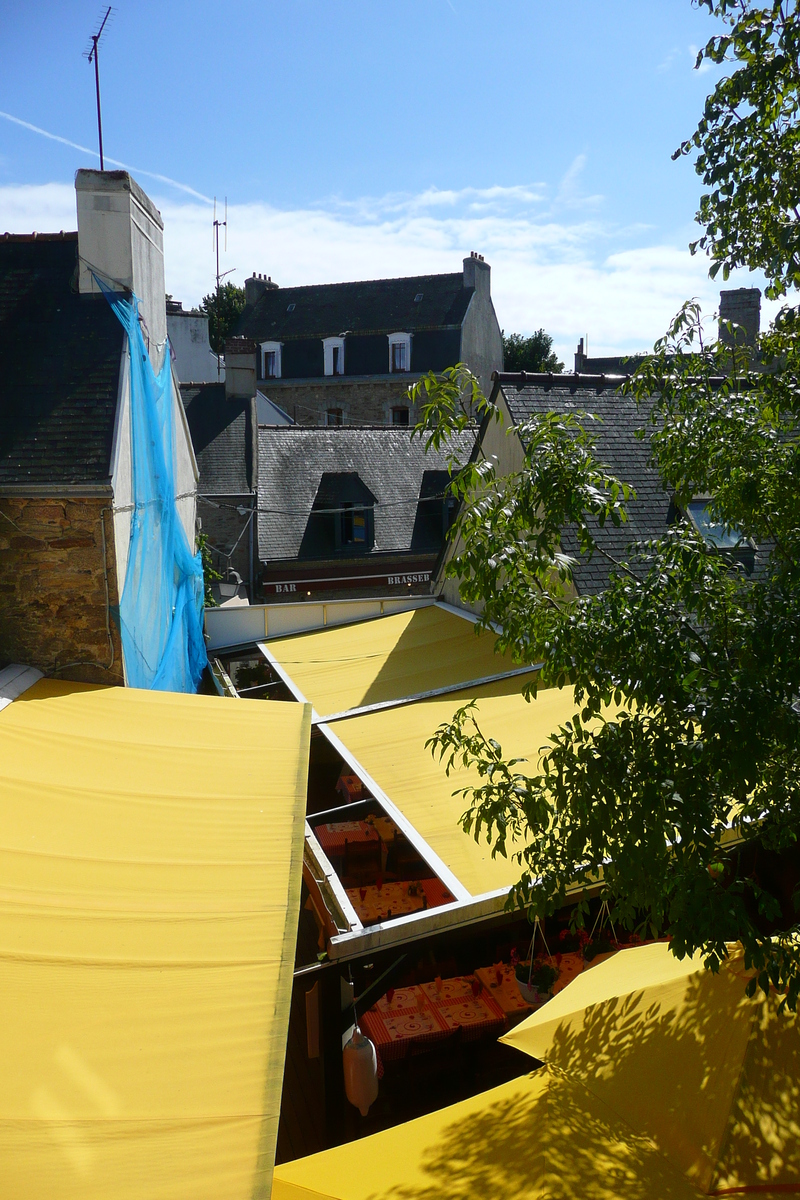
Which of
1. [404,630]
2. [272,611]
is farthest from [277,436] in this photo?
[404,630]

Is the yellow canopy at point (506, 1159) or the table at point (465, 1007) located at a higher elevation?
the yellow canopy at point (506, 1159)

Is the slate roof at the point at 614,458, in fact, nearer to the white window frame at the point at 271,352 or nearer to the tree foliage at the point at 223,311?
the white window frame at the point at 271,352

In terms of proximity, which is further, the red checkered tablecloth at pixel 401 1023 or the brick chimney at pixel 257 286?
the brick chimney at pixel 257 286

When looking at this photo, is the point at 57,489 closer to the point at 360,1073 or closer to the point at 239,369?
the point at 360,1073

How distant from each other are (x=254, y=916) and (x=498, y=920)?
1801 millimetres

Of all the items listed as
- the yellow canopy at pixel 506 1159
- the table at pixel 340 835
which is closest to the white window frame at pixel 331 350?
the table at pixel 340 835

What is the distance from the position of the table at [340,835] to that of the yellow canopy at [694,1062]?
4379 millimetres

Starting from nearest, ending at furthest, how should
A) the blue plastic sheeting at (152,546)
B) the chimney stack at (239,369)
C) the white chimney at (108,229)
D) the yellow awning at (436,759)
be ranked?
the yellow awning at (436,759) < the blue plastic sheeting at (152,546) < the white chimney at (108,229) < the chimney stack at (239,369)

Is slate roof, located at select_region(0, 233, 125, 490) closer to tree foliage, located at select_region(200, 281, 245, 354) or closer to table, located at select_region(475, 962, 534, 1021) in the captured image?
table, located at select_region(475, 962, 534, 1021)

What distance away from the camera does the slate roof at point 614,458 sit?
32.3ft

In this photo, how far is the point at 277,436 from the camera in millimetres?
21812

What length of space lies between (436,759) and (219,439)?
17.5 metres

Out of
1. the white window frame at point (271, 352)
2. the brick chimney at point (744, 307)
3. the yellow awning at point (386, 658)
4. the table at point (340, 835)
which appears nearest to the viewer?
the table at point (340, 835)

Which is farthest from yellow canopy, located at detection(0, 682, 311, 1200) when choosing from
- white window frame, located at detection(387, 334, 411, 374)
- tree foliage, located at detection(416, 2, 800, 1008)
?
white window frame, located at detection(387, 334, 411, 374)
